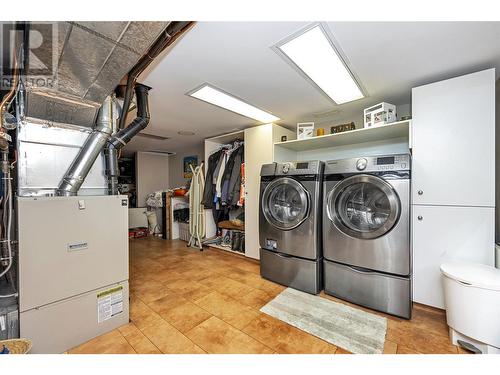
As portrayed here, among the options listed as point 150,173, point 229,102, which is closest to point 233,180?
point 229,102

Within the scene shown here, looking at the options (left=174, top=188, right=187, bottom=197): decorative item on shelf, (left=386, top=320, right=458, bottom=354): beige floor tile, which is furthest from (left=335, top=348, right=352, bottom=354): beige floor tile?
(left=174, top=188, right=187, bottom=197): decorative item on shelf

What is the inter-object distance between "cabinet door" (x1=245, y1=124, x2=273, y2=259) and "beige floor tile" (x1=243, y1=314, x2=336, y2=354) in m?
1.40

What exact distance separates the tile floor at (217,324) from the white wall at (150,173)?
3237mm

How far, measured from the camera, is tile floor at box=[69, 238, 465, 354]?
1.38 meters

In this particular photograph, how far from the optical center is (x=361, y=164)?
6.27 feet

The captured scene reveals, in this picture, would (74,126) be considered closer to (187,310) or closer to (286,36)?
(286,36)

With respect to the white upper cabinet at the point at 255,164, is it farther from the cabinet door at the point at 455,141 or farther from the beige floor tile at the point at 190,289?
the cabinet door at the point at 455,141

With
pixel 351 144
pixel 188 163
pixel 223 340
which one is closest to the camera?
pixel 223 340

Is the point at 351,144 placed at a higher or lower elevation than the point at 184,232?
higher

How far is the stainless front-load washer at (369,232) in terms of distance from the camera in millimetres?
1705

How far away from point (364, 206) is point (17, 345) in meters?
2.73

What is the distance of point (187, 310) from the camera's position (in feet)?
6.00

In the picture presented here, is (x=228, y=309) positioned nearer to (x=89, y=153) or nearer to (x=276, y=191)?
(x=276, y=191)
